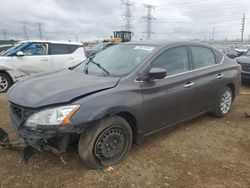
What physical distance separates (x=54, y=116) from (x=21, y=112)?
52cm

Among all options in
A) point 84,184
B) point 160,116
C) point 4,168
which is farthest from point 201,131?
point 4,168

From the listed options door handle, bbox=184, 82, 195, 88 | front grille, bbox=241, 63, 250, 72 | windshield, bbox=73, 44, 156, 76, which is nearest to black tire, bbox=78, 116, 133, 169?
windshield, bbox=73, 44, 156, 76

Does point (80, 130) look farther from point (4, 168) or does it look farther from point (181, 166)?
point (181, 166)

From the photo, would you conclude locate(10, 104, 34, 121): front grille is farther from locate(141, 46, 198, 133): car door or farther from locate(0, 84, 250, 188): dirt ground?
locate(141, 46, 198, 133): car door

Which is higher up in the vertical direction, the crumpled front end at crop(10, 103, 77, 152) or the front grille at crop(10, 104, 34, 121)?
the front grille at crop(10, 104, 34, 121)

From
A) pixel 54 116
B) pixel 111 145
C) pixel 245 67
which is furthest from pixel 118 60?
pixel 245 67

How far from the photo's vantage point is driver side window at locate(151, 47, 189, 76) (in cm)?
389

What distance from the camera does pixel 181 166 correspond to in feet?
11.2

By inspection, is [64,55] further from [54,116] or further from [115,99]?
[54,116]

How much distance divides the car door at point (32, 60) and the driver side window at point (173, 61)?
5878 mm

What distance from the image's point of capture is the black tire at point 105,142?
3.04 metres

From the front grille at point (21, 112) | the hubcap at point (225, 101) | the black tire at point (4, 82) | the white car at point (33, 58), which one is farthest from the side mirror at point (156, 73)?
the black tire at point (4, 82)

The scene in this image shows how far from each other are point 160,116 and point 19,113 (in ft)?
6.26

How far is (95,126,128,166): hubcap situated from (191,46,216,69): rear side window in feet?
6.44
